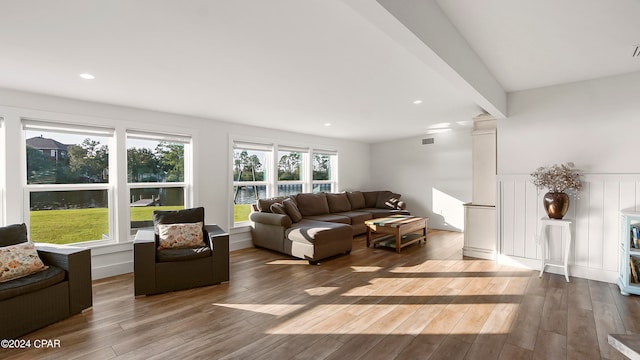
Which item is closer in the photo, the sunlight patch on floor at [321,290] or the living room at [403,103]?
the living room at [403,103]

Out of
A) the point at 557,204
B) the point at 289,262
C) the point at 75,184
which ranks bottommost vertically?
the point at 289,262

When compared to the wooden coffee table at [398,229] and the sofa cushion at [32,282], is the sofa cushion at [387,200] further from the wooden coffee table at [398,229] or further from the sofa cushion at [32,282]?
the sofa cushion at [32,282]

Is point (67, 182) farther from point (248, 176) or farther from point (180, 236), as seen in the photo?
point (248, 176)

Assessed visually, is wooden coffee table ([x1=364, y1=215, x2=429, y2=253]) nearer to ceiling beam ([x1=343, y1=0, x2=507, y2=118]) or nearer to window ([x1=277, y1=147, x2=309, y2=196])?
window ([x1=277, y1=147, x2=309, y2=196])

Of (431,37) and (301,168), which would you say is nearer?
(431,37)

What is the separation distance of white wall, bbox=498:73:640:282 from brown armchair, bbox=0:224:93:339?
16.4 feet

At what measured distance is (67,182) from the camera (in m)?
3.60

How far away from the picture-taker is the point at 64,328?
2.42 metres

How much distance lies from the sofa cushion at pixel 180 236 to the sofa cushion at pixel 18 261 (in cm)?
105

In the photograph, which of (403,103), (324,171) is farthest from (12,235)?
(324,171)

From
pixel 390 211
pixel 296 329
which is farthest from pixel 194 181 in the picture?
pixel 390 211

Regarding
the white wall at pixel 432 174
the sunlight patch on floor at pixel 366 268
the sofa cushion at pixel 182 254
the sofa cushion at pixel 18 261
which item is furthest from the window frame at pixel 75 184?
the white wall at pixel 432 174

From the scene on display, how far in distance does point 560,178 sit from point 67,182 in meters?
6.01

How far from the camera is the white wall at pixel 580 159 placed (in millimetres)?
3230
